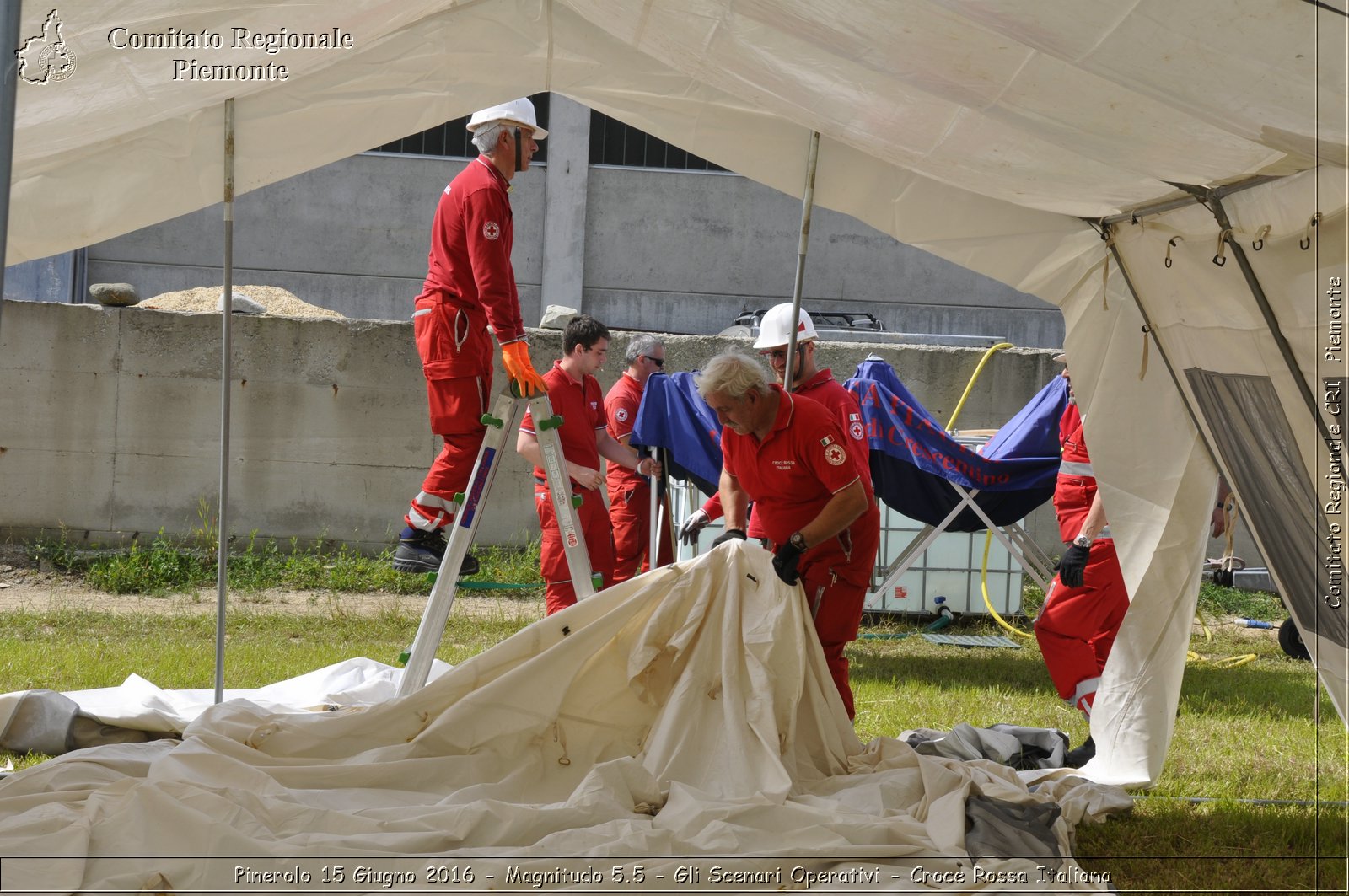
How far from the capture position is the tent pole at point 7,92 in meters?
2.33

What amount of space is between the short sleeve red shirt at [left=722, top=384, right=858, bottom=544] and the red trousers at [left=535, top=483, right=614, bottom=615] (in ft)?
3.98

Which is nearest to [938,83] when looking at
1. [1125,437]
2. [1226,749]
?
[1125,437]

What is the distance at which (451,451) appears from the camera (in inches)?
185

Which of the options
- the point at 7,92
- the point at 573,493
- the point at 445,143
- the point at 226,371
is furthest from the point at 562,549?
the point at 445,143

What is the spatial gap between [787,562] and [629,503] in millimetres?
3224

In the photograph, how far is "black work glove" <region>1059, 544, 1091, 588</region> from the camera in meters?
5.08

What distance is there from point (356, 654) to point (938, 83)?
5289 mm

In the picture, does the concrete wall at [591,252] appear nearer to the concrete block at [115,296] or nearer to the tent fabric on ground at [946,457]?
the concrete block at [115,296]

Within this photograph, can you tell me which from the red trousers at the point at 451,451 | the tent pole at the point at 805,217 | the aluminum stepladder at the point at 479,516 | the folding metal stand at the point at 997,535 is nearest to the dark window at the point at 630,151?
the folding metal stand at the point at 997,535

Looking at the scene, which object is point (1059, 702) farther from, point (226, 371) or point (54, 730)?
point (54, 730)

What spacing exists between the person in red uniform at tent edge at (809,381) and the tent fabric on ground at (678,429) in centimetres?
73

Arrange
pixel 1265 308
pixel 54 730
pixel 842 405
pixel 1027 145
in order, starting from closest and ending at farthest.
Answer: pixel 1265 308, pixel 1027 145, pixel 54 730, pixel 842 405

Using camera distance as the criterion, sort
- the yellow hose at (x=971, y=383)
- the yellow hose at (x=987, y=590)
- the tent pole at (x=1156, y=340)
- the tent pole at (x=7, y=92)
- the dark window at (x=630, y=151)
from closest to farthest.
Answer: the tent pole at (x=7, y=92) → the tent pole at (x=1156, y=340) → the yellow hose at (x=987, y=590) → the yellow hose at (x=971, y=383) → the dark window at (x=630, y=151)

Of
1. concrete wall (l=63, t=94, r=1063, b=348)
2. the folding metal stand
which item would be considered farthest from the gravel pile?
concrete wall (l=63, t=94, r=1063, b=348)
